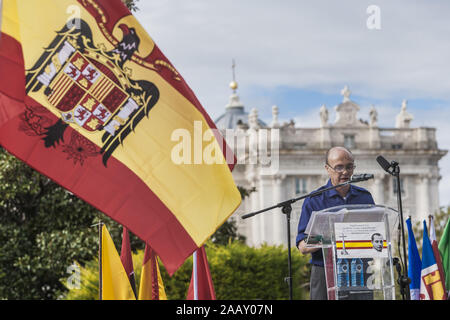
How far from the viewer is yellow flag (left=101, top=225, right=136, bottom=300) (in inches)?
362

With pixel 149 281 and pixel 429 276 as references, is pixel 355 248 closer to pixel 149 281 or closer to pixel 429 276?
pixel 149 281

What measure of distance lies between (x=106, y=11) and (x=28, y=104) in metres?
0.76

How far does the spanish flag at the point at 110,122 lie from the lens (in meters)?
4.92

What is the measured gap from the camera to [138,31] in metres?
5.25

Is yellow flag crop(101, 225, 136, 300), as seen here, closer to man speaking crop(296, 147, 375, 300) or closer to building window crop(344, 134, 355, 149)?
man speaking crop(296, 147, 375, 300)

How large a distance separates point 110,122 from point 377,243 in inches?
68.2

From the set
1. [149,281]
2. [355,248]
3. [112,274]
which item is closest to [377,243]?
[355,248]

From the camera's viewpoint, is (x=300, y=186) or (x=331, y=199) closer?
(x=331, y=199)

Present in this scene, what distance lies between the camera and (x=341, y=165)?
5.69 metres

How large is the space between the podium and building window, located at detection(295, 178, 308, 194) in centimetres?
6541

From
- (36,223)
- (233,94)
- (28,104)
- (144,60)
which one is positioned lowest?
(28,104)

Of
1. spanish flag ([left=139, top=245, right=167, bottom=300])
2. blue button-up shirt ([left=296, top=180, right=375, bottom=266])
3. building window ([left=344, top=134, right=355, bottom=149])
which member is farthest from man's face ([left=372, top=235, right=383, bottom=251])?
building window ([left=344, top=134, right=355, bottom=149])
